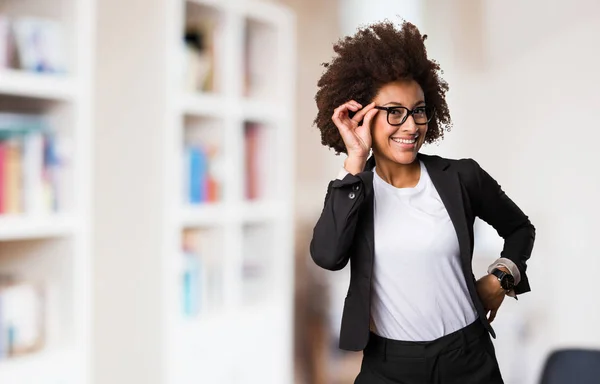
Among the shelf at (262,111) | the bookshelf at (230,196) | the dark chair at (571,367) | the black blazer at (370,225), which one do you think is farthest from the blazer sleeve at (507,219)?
the shelf at (262,111)

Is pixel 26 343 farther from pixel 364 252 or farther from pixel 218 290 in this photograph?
pixel 364 252

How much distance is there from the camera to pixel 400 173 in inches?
16.3

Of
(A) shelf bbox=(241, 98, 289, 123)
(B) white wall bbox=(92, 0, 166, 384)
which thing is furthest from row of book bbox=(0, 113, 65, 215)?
(A) shelf bbox=(241, 98, 289, 123)

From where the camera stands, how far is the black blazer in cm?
39

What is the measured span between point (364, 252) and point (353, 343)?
6 centimetres

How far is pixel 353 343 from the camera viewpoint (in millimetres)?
419

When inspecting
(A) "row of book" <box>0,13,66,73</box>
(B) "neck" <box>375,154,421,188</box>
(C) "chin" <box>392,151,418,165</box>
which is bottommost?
(B) "neck" <box>375,154,421,188</box>

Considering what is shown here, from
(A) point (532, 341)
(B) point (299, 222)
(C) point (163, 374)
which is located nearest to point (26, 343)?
(C) point (163, 374)

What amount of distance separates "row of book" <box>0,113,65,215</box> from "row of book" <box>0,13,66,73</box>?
0.47ft

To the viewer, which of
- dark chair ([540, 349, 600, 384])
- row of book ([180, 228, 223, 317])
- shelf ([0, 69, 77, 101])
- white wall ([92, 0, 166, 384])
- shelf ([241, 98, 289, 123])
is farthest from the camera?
shelf ([241, 98, 289, 123])

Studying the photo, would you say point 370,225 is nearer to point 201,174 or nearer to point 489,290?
point 489,290

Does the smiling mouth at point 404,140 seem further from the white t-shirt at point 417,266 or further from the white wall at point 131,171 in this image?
the white wall at point 131,171

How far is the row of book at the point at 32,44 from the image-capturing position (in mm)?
1721

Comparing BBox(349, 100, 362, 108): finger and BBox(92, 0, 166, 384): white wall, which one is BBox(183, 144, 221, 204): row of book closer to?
BBox(92, 0, 166, 384): white wall
